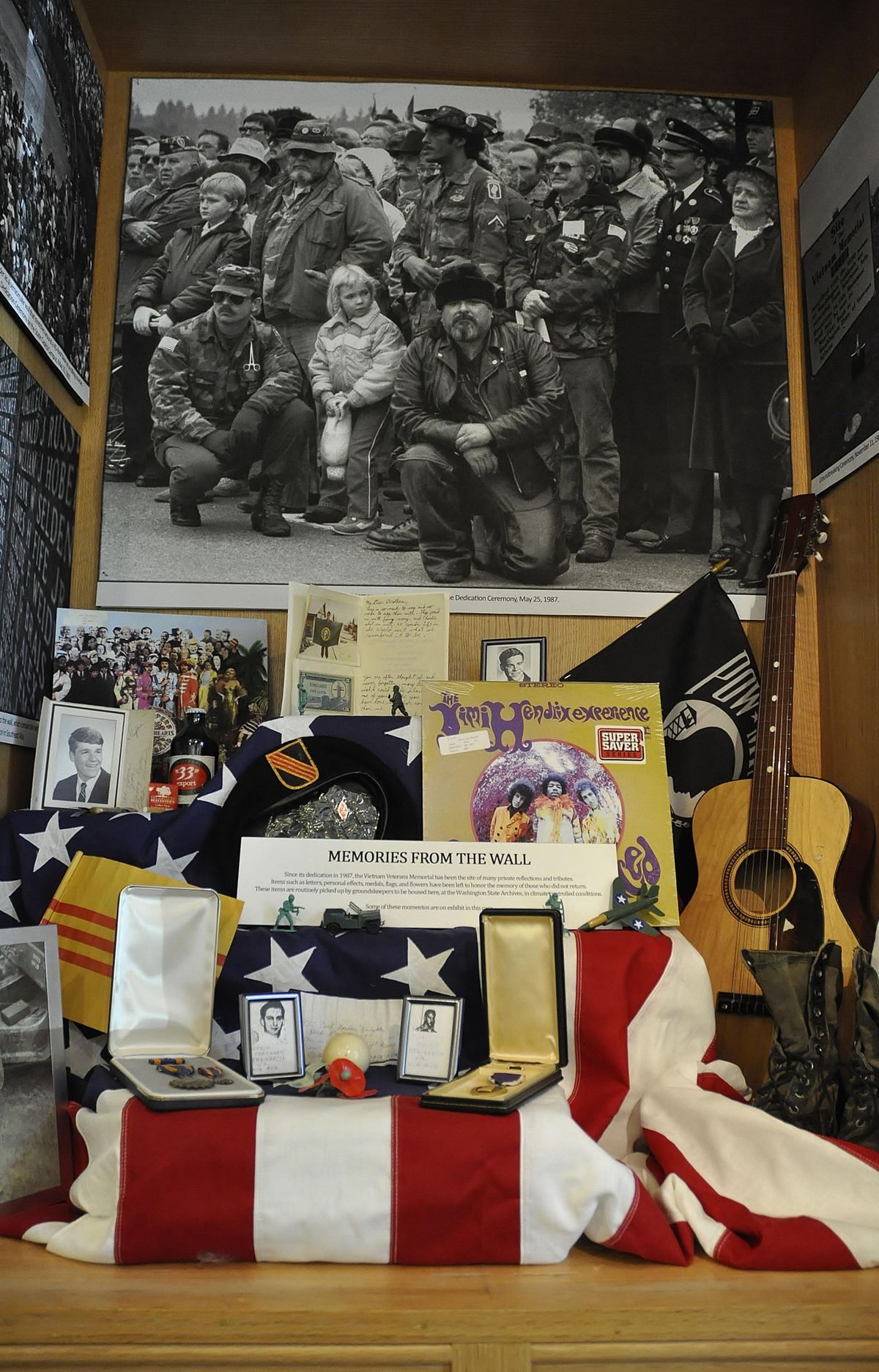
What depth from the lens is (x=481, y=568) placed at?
2404mm

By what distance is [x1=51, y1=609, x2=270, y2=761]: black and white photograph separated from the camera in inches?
85.0

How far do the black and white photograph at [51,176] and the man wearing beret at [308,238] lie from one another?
16.3 inches

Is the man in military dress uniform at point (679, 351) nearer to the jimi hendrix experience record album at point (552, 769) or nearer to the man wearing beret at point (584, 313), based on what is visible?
the man wearing beret at point (584, 313)

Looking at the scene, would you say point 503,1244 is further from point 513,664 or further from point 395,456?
point 395,456

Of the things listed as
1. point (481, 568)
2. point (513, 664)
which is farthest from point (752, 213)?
point (513, 664)

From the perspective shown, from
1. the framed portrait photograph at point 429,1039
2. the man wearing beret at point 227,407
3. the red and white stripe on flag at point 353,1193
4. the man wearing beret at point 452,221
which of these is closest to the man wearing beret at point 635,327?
the man wearing beret at point 452,221

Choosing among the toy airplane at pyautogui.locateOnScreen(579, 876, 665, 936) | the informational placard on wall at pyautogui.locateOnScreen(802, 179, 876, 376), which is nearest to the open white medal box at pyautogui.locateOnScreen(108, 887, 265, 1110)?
the toy airplane at pyautogui.locateOnScreen(579, 876, 665, 936)

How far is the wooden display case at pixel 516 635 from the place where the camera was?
1083 millimetres

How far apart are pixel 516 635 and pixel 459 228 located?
1.01 metres

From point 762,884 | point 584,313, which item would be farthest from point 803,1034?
point 584,313

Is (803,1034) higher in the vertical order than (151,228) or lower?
lower

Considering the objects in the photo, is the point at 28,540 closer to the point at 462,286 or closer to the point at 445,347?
the point at 445,347

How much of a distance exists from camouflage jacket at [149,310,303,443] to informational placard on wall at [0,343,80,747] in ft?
0.83

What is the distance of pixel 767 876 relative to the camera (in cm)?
192
